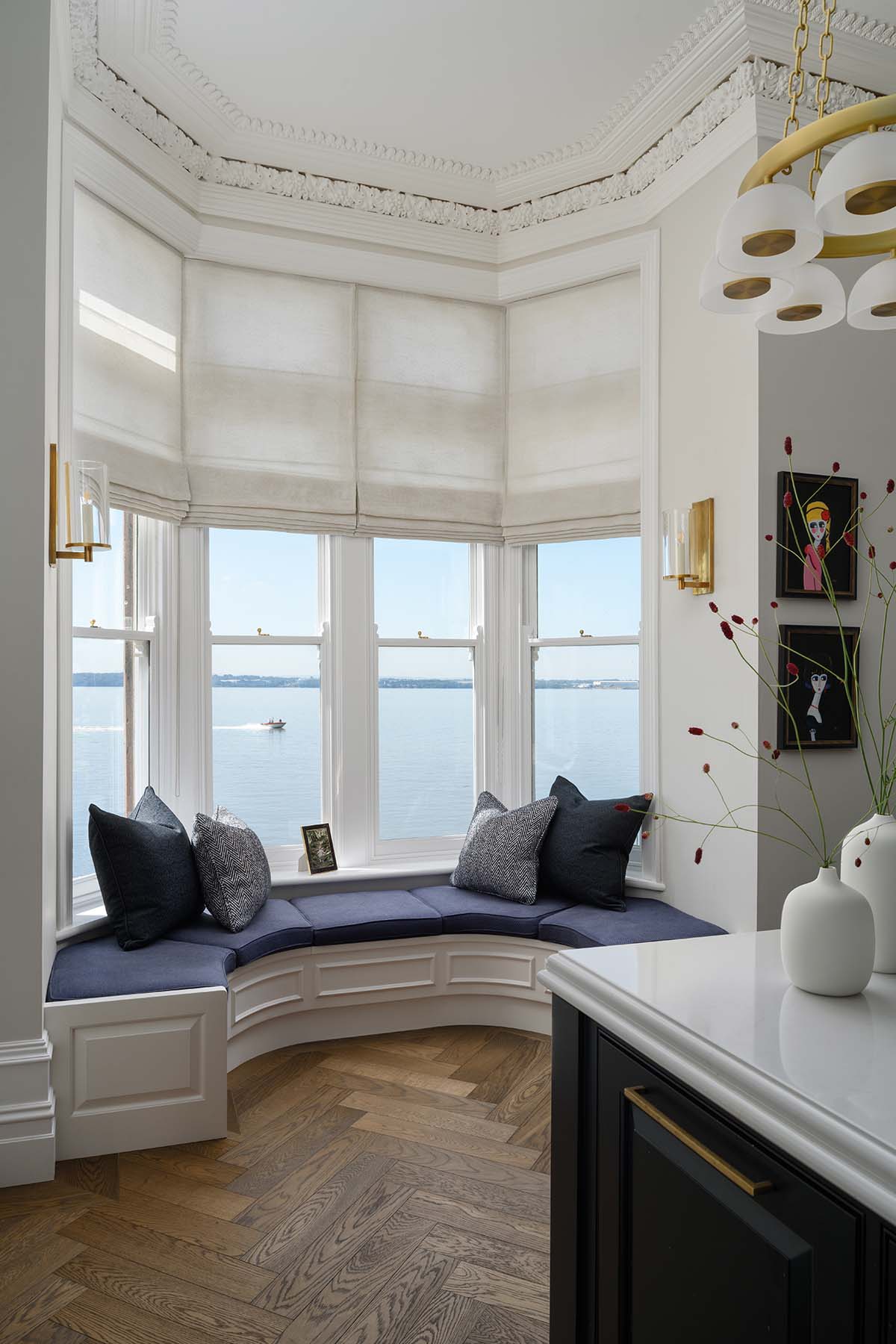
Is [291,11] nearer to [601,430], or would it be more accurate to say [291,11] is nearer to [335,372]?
[335,372]

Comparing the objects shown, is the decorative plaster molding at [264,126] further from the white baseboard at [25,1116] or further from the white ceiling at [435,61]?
the white baseboard at [25,1116]

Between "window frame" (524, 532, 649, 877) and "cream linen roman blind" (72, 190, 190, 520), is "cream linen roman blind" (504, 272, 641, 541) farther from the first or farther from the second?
"cream linen roman blind" (72, 190, 190, 520)

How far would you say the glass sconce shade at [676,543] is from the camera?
352 centimetres

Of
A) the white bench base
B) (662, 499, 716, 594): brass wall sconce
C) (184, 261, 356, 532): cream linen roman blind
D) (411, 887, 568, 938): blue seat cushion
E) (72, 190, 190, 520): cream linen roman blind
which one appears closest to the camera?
the white bench base

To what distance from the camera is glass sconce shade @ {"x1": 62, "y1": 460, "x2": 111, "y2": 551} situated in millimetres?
2945

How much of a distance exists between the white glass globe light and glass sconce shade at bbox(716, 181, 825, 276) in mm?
61

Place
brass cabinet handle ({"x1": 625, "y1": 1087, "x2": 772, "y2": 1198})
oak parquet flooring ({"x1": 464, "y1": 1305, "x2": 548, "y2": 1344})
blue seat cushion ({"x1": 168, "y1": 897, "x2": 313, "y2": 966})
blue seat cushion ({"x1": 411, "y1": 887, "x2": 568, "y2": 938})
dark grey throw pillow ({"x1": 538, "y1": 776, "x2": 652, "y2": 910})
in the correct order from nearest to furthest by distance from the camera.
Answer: brass cabinet handle ({"x1": 625, "y1": 1087, "x2": 772, "y2": 1198}), oak parquet flooring ({"x1": 464, "y1": 1305, "x2": 548, "y2": 1344}), blue seat cushion ({"x1": 168, "y1": 897, "x2": 313, "y2": 966}), blue seat cushion ({"x1": 411, "y1": 887, "x2": 568, "y2": 938}), dark grey throw pillow ({"x1": 538, "y1": 776, "x2": 652, "y2": 910})

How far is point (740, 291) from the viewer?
5.37 feet

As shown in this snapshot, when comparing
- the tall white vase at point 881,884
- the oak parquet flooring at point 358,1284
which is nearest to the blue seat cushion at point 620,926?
the oak parquet flooring at point 358,1284

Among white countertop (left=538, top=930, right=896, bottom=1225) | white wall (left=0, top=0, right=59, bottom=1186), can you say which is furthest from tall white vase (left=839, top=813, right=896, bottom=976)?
white wall (left=0, top=0, right=59, bottom=1186)

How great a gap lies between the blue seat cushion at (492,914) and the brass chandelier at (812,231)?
2.49 m

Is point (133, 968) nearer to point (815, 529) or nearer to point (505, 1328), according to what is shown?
point (505, 1328)

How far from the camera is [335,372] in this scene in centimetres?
Answer: 414

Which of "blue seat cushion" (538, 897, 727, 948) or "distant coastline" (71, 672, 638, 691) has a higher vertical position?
"distant coastline" (71, 672, 638, 691)
